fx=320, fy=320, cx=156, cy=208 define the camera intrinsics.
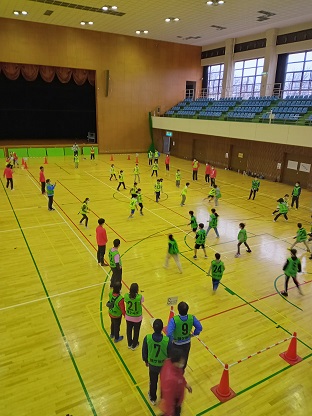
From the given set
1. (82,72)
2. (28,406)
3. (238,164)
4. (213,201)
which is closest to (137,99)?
(82,72)

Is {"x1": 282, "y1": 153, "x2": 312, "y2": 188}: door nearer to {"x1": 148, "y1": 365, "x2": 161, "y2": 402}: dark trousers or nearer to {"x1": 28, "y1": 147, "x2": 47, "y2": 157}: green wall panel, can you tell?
{"x1": 148, "y1": 365, "x2": 161, "y2": 402}: dark trousers

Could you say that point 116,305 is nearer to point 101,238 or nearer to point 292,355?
point 101,238

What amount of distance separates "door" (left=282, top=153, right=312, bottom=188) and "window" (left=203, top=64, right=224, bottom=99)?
1483 cm

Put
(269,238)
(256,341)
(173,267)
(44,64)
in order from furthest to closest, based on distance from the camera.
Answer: (44,64) → (269,238) → (173,267) → (256,341)

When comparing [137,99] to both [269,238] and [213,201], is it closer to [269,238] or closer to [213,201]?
[213,201]

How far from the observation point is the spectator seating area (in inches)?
884

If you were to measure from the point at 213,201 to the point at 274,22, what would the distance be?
17071 millimetres

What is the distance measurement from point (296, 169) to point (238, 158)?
5.55 meters

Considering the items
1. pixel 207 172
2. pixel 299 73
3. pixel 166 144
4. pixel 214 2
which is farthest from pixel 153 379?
pixel 166 144

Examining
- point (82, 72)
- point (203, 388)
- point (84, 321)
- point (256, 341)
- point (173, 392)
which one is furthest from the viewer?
point (82, 72)

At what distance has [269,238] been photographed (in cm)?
1269

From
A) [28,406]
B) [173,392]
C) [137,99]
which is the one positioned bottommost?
[28,406]

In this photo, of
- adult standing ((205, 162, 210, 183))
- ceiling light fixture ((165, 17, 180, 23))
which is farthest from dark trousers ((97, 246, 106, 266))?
ceiling light fixture ((165, 17, 180, 23))

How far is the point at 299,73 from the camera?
26.1m
